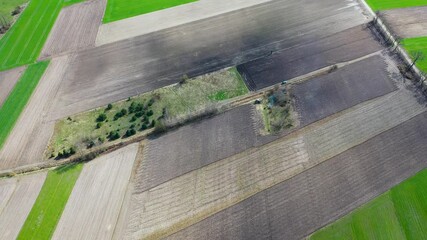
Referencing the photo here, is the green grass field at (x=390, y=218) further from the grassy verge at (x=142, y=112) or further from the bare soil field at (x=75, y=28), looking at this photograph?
the bare soil field at (x=75, y=28)

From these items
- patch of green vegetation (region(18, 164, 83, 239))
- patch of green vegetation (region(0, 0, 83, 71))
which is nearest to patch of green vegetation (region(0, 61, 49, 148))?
patch of green vegetation (region(0, 0, 83, 71))

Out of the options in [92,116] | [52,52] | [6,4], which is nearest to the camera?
[92,116]

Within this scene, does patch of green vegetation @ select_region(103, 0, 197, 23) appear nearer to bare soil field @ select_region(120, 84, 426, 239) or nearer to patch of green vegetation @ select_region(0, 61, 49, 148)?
patch of green vegetation @ select_region(0, 61, 49, 148)

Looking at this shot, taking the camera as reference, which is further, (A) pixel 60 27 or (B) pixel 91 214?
(A) pixel 60 27

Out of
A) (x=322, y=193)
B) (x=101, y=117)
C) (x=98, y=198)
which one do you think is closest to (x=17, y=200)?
(x=98, y=198)

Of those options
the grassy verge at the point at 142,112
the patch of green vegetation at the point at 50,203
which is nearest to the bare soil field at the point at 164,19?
the grassy verge at the point at 142,112

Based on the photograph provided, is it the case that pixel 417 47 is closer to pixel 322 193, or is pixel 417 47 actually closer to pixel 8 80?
pixel 322 193

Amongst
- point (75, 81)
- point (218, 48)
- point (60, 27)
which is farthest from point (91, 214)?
point (60, 27)

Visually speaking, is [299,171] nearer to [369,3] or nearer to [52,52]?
[369,3]
